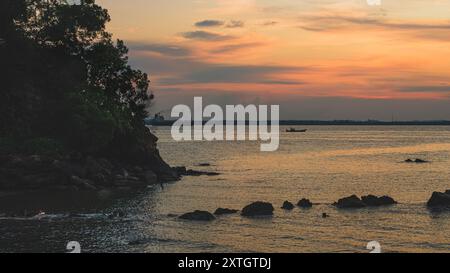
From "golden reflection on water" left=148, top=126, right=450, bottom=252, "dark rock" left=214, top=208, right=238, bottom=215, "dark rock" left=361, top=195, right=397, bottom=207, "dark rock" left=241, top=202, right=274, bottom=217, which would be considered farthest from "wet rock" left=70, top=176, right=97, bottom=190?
"dark rock" left=361, top=195, right=397, bottom=207

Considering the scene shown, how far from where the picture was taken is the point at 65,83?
7700 cm

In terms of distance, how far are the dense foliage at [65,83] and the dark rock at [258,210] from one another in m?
29.7

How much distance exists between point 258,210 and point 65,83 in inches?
1604

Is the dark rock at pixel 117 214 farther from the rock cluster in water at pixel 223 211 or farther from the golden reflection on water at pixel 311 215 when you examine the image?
the rock cluster in water at pixel 223 211

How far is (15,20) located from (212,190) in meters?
38.0

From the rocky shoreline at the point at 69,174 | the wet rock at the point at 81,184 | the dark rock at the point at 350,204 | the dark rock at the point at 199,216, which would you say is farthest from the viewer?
the wet rock at the point at 81,184

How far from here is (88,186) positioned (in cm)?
6519

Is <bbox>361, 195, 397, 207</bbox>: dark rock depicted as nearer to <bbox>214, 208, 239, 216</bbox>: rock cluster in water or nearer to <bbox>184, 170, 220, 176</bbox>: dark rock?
<bbox>214, 208, 239, 216</bbox>: rock cluster in water

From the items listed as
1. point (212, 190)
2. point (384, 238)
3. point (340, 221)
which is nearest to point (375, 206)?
point (340, 221)

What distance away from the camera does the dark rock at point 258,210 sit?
163ft

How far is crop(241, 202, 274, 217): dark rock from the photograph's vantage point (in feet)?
163

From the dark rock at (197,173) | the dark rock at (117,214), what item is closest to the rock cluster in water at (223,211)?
the dark rock at (117,214)
